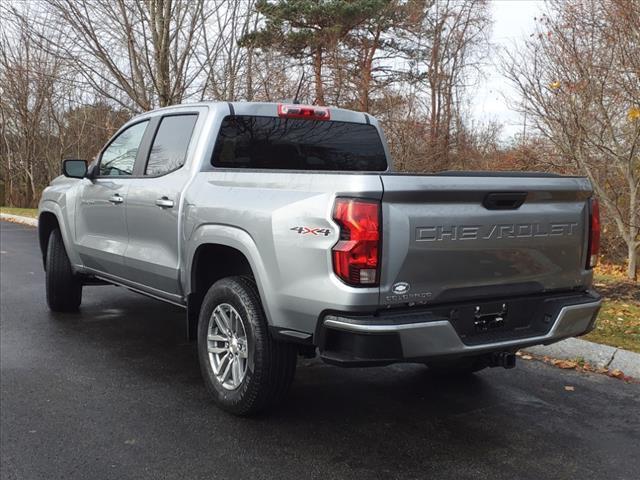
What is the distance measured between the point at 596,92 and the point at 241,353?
24.8 feet

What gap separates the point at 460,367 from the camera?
438cm

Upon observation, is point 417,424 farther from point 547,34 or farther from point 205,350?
point 547,34

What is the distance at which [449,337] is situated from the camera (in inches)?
119

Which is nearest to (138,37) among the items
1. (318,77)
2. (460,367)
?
(318,77)

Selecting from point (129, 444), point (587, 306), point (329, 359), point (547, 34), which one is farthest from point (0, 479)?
point (547, 34)

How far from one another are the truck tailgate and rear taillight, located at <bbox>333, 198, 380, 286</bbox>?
0.16 ft

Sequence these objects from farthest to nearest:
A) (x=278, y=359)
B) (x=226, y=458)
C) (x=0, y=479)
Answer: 1. (x=278, y=359)
2. (x=226, y=458)
3. (x=0, y=479)

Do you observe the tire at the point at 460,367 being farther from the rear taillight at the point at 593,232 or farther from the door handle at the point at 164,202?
the door handle at the point at 164,202

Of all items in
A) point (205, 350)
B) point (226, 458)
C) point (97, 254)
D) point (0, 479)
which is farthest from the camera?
point (97, 254)

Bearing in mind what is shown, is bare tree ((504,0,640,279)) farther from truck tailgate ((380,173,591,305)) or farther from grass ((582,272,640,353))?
truck tailgate ((380,173,591,305))

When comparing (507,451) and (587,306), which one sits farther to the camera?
(587,306)

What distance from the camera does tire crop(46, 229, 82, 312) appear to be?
6.12 metres

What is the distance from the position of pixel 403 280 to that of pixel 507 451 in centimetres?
115

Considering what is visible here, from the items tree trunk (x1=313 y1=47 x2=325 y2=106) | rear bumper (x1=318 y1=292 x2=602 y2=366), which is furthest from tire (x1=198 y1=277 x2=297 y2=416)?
tree trunk (x1=313 y1=47 x2=325 y2=106)
